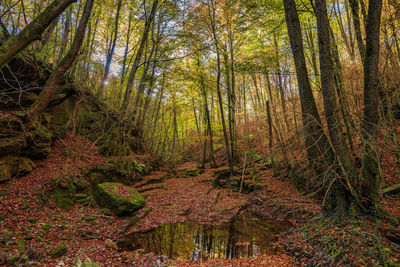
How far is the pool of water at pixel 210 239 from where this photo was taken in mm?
4590

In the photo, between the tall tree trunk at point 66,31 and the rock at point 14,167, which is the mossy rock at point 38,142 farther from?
the tall tree trunk at point 66,31

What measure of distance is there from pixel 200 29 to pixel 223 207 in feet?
36.5

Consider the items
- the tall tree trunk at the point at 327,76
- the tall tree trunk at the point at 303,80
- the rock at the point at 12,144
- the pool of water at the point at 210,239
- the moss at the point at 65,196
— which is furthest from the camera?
the moss at the point at 65,196

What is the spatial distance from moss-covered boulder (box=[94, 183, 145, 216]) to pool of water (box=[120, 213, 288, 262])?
49.3 inches

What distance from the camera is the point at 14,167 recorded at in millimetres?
5723

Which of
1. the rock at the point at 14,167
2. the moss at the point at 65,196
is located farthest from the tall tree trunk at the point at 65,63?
the moss at the point at 65,196

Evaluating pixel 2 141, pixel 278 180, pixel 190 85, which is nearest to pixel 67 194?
pixel 2 141

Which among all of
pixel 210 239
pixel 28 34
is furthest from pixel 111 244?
pixel 28 34

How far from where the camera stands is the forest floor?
11.9ft

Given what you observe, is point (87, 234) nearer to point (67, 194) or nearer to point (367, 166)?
point (67, 194)

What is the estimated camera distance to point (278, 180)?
9992 mm

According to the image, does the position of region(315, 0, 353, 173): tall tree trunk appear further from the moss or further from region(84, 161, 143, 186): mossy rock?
region(84, 161, 143, 186): mossy rock

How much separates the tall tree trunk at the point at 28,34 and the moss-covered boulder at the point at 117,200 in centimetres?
521

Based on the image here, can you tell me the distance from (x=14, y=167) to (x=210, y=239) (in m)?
6.39
